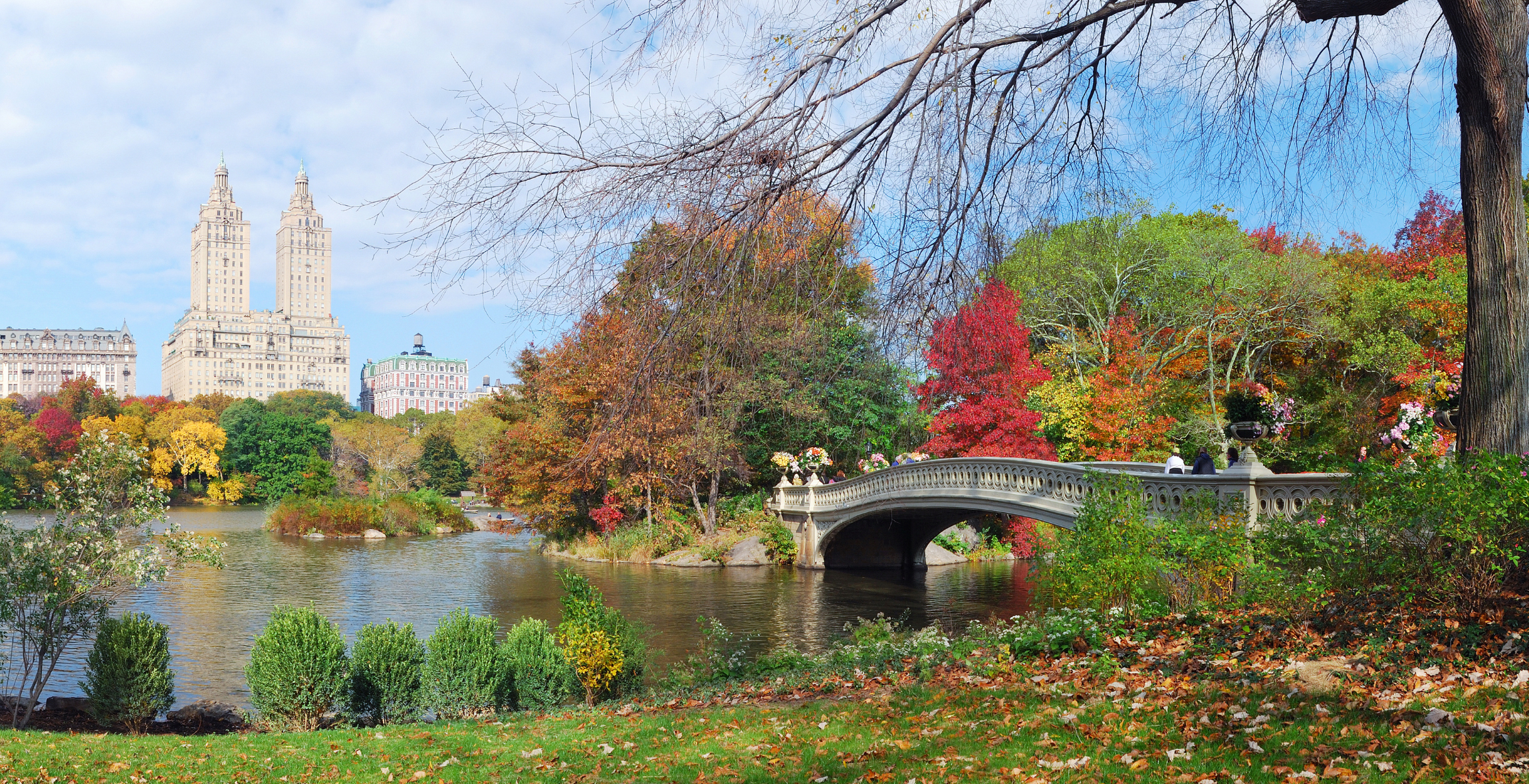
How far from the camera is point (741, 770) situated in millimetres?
4938

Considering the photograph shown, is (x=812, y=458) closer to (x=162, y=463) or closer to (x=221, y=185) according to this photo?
(x=162, y=463)

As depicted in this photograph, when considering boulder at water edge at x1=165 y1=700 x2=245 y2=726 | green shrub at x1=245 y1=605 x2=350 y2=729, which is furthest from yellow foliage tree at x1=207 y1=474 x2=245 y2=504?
green shrub at x1=245 y1=605 x2=350 y2=729

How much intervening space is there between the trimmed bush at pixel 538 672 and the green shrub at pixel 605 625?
0.90 ft

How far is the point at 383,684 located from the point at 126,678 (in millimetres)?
2494

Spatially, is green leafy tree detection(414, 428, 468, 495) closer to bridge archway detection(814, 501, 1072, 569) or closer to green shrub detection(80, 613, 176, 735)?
bridge archway detection(814, 501, 1072, 569)

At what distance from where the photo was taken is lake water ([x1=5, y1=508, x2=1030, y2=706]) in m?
14.6

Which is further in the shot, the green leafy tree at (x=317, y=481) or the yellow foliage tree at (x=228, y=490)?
the yellow foliage tree at (x=228, y=490)

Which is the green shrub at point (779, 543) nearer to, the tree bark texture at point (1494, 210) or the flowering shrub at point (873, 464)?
the flowering shrub at point (873, 464)

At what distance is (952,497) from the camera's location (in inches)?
764

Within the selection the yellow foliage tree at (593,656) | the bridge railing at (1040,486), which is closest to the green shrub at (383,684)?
the yellow foliage tree at (593,656)

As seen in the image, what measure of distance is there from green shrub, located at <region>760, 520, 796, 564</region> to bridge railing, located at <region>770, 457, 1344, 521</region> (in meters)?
0.52

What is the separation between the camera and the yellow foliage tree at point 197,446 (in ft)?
183

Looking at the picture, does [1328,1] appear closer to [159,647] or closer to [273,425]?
[159,647]

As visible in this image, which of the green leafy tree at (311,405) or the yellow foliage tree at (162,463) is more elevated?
the green leafy tree at (311,405)
